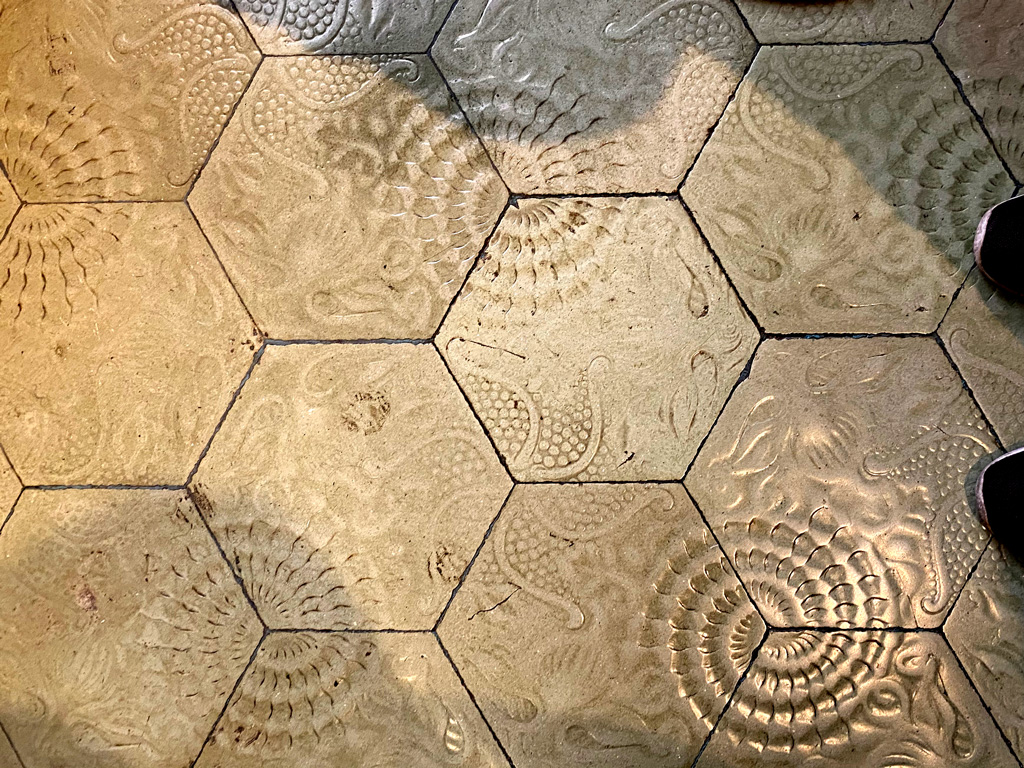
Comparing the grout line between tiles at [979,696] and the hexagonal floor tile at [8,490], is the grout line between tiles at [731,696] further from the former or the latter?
the hexagonal floor tile at [8,490]

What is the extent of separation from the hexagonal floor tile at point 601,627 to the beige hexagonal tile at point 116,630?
39cm

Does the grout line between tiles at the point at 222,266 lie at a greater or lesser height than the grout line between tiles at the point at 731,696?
greater

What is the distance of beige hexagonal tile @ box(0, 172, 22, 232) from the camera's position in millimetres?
1180

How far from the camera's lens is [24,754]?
1100 millimetres

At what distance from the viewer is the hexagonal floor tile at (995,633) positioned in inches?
40.5

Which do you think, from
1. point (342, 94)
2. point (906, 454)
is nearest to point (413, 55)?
point (342, 94)

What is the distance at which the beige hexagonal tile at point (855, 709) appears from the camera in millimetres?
1029

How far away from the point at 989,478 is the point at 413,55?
3.73 ft

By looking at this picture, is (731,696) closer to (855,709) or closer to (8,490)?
(855,709)

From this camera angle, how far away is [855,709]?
1.04 meters

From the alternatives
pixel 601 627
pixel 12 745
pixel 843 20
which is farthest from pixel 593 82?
pixel 12 745

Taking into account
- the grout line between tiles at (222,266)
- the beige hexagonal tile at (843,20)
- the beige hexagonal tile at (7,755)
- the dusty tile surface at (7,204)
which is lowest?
the beige hexagonal tile at (7,755)

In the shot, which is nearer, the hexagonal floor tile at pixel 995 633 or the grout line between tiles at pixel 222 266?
the hexagonal floor tile at pixel 995 633

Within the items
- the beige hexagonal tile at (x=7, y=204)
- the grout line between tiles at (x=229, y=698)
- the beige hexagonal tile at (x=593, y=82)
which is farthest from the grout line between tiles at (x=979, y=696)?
the beige hexagonal tile at (x=7, y=204)
